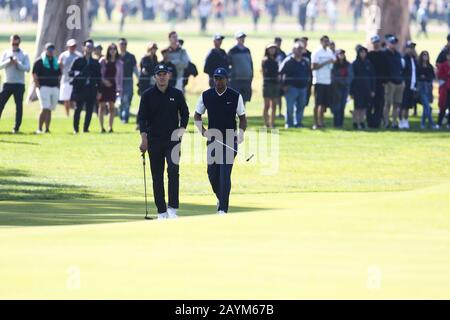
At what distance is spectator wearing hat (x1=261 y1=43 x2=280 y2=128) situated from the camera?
34.7 metres

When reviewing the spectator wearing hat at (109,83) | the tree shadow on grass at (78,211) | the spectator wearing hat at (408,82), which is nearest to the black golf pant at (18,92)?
the spectator wearing hat at (109,83)

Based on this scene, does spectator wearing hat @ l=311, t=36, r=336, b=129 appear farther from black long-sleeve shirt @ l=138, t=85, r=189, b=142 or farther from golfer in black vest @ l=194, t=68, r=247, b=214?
Result: black long-sleeve shirt @ l=138, t=85, r=189, b=142

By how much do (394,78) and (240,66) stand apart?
329 cm

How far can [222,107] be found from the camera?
65.6ft

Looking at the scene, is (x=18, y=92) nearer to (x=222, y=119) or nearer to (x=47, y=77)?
(x=47, y=77)

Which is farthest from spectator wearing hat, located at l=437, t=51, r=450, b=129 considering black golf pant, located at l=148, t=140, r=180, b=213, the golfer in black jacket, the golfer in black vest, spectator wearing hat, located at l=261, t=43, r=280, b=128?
the golfer in black jacket

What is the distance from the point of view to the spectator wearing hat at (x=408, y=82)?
3556 centimetres

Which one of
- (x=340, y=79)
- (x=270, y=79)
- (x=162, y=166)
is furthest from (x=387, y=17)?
(x=162, y=166)

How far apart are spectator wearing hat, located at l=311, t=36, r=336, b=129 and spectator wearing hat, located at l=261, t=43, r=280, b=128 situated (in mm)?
813

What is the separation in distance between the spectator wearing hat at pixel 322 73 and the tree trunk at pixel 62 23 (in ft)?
23.6

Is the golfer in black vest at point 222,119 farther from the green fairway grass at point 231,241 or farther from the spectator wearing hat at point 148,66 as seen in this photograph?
the spectator wearing hat at point 148,66
